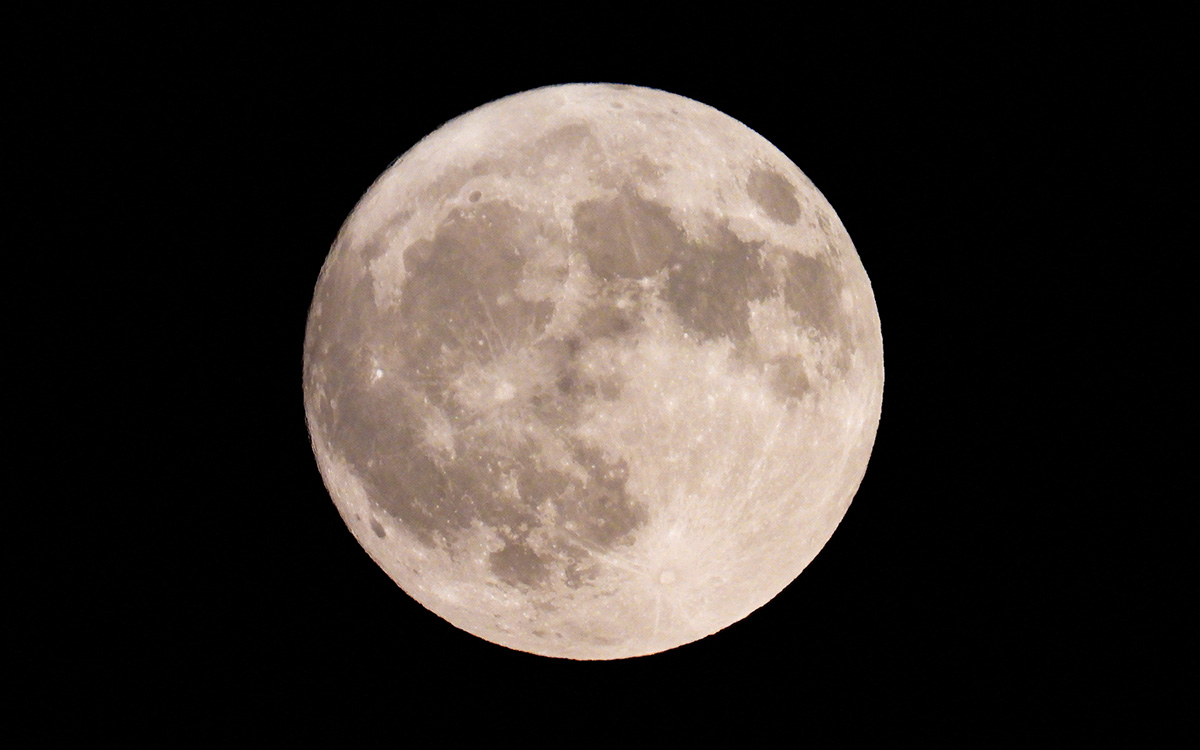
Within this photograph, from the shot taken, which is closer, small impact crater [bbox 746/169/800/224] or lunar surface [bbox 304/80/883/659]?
lunar surface [bbox 304/80/883/659]

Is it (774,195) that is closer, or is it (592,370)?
(592,370)

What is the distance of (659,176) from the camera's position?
366 centimetres

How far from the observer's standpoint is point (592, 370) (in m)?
3.40

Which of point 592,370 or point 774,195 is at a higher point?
point 774,195

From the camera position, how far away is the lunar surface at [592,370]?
11.3 feet

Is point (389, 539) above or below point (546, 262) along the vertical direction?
below

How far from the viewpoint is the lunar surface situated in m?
3.43

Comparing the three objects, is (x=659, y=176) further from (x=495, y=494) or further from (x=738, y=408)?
(x=495, y=494)

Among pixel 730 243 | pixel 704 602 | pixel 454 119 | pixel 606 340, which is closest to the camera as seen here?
pixel 606 340

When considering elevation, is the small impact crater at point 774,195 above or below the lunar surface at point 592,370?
above

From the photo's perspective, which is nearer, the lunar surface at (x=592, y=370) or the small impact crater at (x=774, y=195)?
the lunar surface at (x=592, y=370)

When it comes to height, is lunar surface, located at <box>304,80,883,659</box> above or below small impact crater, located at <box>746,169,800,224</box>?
below

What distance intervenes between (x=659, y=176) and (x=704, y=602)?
6.36 feet

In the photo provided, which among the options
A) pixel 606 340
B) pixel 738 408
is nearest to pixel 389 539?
pixel 606 340
